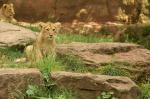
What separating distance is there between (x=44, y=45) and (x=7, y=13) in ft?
20.8

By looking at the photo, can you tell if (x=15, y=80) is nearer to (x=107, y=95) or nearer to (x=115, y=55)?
(x=107, y=95)

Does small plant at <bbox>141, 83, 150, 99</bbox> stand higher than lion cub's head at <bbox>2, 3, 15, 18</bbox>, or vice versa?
lion cub's head at <bbox>2, 3, 15, 18</bbox>

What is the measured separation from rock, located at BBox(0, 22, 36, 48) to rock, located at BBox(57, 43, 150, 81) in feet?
4.49

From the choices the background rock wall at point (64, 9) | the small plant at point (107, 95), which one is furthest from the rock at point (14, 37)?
the background rock wall at point (64, 9)

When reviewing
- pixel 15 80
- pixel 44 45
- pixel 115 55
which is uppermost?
pixel 44 45

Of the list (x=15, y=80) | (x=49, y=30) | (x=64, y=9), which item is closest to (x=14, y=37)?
(x=49, y=30)

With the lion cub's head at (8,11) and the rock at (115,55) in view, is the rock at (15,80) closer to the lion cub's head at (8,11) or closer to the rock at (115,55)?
the rock at (115,55)

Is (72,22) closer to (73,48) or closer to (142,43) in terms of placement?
(142,43)

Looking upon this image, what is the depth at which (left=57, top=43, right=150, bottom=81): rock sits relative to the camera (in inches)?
428

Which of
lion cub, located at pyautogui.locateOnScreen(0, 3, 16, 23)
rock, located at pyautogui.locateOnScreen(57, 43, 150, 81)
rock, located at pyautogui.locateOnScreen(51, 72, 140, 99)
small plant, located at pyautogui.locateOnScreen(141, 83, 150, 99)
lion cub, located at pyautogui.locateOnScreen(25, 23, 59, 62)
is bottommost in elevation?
small plant, located at pyautogui.locateOnScreen(141, 83, 150, 99)

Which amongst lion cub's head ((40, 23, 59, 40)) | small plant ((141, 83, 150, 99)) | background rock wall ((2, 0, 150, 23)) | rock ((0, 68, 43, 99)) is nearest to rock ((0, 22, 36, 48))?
lion cub's head ((40, 23, 59, 40))

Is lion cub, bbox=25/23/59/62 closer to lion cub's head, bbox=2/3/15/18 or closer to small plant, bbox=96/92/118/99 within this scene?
small plant, bbox=96/92/118/99

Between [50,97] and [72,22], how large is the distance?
31.6 feet

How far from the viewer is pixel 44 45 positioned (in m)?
11.4
